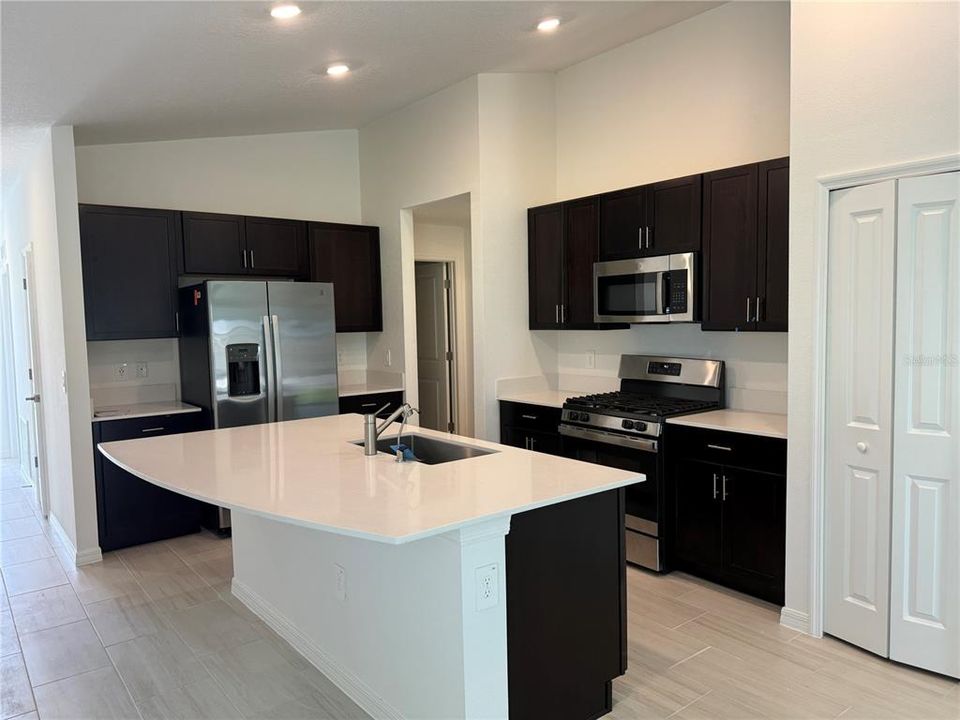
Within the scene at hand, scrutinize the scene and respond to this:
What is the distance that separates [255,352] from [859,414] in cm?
358

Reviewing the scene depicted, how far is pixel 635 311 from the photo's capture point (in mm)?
4094

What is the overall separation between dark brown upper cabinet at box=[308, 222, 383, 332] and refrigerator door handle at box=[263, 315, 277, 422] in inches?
33.9

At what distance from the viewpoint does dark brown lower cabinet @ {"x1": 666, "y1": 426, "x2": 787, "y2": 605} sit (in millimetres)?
3223

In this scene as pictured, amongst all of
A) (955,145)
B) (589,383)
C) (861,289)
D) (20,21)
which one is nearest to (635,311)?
(589,383)

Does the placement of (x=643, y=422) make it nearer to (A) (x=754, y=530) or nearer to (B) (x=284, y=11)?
(A) (x=754, y=530)

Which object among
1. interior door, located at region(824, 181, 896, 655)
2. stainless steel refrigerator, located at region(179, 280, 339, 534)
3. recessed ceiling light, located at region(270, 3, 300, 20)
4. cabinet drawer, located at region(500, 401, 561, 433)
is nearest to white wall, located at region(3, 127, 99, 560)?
stainless steel refrigerator, located at region(179, 280, 339, 534)

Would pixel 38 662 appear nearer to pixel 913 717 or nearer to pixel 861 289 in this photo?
pixel 913 717

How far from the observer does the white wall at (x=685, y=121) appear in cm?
373

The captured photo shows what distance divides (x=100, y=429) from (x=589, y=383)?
10.6ft

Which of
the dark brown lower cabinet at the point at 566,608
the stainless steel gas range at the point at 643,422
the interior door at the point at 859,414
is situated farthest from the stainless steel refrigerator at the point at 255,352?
the interior door at the point at 859,414

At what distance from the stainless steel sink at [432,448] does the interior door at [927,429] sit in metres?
1.67

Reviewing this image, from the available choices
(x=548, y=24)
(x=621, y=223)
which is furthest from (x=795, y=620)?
(x=548, y=24)

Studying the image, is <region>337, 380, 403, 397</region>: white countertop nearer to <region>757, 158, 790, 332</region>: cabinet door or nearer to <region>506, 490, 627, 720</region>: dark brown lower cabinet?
<region>757, 158, 790, 332</region>: cabinet door

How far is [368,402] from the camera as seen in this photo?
538 cm
